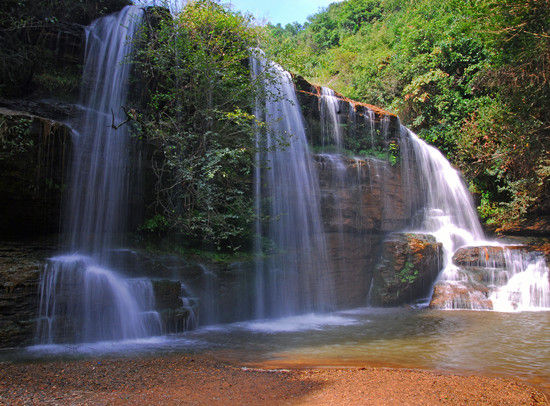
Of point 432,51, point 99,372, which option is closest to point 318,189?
point 99,372

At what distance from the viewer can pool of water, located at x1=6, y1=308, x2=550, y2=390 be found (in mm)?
5535

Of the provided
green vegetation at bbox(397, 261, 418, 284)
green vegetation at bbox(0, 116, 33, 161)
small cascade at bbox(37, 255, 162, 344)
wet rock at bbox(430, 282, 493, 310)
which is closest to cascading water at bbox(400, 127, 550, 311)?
wet rock at bbox(430, 282, 493, 310)

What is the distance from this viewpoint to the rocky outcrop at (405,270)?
11.5 m

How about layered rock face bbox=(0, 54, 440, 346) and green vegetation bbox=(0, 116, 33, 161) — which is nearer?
green vegetation bbox=(0, 116, 33, 161)

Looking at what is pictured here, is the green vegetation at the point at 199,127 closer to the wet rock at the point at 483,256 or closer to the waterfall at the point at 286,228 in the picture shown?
the waterfall at the point at 286,228

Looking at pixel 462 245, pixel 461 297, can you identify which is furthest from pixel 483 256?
pixel 461 297

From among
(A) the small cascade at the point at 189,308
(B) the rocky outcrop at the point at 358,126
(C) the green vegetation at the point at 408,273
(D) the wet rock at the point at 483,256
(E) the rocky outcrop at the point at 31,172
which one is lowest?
(A) the small cascade at the point at 189,308

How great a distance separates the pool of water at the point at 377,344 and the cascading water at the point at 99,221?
429mm

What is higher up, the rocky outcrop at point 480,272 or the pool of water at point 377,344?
the rocky outcrop at point 480,272

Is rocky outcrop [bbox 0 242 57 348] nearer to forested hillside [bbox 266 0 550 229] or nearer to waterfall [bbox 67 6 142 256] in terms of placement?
waterfall [bbox 67 6 142 256]

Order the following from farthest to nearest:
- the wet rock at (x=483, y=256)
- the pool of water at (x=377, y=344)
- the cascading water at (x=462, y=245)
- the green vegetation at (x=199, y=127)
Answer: the wet rock at (x=483, y=256)
the cascading water at (x=462, y=245)
the green vegetation at (x=199, y=127)
the pool of water at (x=377, y=344)

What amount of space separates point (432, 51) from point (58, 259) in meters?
19.8

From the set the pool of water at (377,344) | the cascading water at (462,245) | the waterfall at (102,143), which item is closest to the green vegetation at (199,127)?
A: the waterfall at (102,143)

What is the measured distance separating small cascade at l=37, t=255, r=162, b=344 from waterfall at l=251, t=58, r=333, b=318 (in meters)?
3.28
